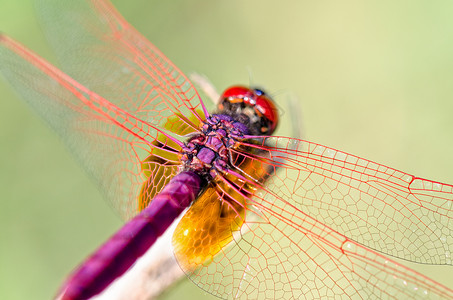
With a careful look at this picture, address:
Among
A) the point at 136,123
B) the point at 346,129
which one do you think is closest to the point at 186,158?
the point at 136,123

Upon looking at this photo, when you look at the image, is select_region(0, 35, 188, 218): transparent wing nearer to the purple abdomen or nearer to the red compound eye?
the purple abdomen

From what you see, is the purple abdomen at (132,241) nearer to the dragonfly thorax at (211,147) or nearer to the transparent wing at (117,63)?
the dragonfly thorax at (211,147)

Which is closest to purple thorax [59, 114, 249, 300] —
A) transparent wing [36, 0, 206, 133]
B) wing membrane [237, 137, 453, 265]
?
transparent wing [36, 0, 206, 133]

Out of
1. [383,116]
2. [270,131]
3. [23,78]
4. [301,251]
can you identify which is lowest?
[23,78]

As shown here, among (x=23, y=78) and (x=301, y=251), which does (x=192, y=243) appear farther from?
(x=23, y=78)

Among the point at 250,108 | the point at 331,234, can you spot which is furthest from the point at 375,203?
the point at 250,108

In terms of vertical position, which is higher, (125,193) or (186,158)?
(186,158)
